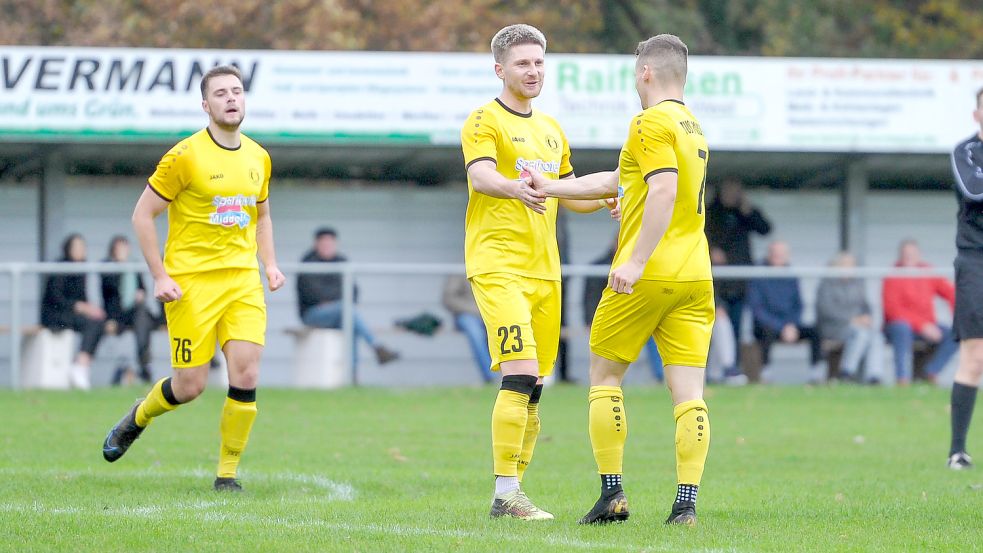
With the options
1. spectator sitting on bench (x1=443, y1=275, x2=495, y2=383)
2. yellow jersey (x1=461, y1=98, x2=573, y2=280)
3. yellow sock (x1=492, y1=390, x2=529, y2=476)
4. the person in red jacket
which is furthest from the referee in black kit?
spectator sitting on bench (x1=443, y1=275, x2=495, y2=383)

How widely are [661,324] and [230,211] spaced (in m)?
2.62

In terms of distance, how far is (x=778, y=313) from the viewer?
16328 millimetres

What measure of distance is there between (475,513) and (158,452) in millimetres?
3677

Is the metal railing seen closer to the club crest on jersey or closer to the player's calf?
the player's calf

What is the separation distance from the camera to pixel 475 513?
6.74m

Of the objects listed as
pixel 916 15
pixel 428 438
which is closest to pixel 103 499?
pixel 428 438

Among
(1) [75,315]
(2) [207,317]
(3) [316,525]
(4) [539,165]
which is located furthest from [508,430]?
(1) [75,315]

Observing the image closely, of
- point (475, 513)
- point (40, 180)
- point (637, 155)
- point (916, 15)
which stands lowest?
point (475, 513)

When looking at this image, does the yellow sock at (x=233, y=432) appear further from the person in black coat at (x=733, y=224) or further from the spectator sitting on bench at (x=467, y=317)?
the person in black coat at (x=733, y=224)

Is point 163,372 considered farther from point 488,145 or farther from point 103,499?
point 488,145

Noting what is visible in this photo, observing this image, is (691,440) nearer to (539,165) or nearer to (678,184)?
(678,184)

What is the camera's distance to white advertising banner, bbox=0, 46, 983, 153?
15.4m

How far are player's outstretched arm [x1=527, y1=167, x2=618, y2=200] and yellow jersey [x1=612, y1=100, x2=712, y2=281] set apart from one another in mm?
166

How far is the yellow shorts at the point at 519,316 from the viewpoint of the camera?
6.57 meters
